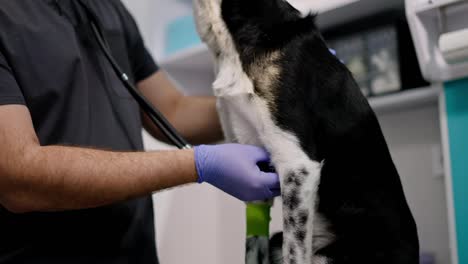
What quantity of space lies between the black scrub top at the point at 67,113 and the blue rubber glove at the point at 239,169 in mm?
304

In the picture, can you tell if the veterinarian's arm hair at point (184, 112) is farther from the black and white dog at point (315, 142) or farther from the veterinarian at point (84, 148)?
the black and white dog at point (315, 142)

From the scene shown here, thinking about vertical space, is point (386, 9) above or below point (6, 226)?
Answer: above

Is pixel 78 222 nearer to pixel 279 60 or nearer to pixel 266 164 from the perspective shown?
pixel 266 164

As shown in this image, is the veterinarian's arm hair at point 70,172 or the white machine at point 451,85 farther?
the white machine at point 451,85

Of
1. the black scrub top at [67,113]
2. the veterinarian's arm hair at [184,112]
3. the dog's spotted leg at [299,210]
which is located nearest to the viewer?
the dog's spotted leg at [299,210]

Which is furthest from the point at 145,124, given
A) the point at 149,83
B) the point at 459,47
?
the point at 459,47

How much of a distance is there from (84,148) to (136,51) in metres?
0.57

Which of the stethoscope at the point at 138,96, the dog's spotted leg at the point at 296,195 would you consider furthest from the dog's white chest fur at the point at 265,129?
the stethoscope at the point at 138,96

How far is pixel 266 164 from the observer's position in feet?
3.13

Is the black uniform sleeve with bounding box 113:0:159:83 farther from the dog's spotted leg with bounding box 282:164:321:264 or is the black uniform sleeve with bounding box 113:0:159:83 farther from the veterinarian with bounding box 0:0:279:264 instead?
the dog's spotted leg with bounding box 282:164:321:264

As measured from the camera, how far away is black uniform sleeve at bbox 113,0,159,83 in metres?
1.40

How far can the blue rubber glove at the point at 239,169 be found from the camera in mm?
900

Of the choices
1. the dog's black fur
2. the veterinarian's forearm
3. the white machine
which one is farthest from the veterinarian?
the white machine

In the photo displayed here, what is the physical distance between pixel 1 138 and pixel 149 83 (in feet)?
2.03
